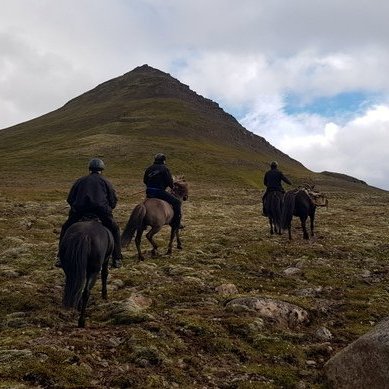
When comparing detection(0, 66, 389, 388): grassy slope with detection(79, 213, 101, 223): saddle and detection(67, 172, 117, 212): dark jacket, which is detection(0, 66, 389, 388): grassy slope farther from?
detection(67, 172, 117, 212): dark jacket

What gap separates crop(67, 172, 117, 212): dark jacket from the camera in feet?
41.0

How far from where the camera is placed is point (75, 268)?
35.4 ft

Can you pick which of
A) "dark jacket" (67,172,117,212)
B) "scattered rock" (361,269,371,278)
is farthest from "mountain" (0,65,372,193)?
"dark jacket" (67,172,117,212)

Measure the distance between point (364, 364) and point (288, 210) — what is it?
1755 cm

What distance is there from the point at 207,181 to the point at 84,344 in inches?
2997

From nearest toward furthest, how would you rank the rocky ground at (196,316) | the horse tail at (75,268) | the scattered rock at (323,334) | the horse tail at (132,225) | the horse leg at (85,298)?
the rocky ground at (196,316)
the horse tail at (75,268)
the horse leg at (85,298)
the scattered rock at (323,334)
the horse tail at (132,225)

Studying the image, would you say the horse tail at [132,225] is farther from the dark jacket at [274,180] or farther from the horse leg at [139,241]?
the dark jacket at [274,180]

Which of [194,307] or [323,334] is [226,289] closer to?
[194,307]

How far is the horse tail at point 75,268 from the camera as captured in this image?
10.6 m

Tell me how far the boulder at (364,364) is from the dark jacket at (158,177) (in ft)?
40.3

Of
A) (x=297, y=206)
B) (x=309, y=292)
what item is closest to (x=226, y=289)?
(x=309, y=292)

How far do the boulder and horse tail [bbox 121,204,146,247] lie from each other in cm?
1059

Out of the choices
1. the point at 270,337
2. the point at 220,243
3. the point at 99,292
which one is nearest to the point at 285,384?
the point at 270,337

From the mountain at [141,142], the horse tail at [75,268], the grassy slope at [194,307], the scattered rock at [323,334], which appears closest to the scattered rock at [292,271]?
the grassy slope at [194,307]
